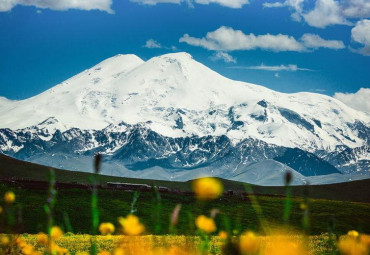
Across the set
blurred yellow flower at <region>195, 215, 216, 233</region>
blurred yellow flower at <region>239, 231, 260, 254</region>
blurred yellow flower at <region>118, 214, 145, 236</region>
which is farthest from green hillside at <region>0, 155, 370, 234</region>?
blurred yellow flower at <region>239, 231, 260, 254</region>

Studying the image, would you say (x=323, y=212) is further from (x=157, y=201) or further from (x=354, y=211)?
(x=157, y=201)

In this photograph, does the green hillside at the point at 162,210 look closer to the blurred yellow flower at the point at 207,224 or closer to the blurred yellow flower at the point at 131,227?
the blurred yellow flower at the point at 207,224

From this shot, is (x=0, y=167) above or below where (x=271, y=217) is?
above

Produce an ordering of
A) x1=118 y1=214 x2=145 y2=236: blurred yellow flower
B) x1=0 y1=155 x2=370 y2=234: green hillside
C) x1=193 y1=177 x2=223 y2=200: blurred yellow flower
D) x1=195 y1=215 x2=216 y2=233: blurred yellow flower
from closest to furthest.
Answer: x1=193 y1=177 x2=223 y2=200: blurred yellow flower
x1=118 y1=214 x2=145 y2=236: blurred yellow flower
x1=195 y1=215 x2=216 y2=233: blurred yellow flower
x1=0 y1=155 x2=370 y2=234: green hillside

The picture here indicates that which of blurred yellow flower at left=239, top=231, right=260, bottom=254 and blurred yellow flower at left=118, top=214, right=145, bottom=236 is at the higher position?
blurred yellow flower at left=118, top=214, right=145, bottom=236

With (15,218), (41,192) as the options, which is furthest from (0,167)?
(15,218)

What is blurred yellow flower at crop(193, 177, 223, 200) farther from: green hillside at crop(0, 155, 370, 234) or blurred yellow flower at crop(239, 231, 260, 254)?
green hillside at crop(0, 155, 370, 234)

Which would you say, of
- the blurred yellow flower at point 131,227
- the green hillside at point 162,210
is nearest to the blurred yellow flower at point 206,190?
the blurred yellow flower at point 131,227

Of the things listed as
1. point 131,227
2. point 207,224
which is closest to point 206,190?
point 131,227

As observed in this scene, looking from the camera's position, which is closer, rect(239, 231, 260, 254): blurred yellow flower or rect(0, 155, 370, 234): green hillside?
rect(239, 231, 260, 254): blurred yellow flower

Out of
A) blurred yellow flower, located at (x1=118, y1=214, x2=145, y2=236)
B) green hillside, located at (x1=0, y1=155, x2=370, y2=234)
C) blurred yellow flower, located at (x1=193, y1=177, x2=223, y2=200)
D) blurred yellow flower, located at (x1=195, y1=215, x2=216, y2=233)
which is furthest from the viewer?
green hillside, located at (x1=0, y1=155, x2=370, y2=234)

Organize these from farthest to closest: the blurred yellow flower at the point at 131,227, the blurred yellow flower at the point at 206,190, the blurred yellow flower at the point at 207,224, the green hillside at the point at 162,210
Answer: the green hillside at the point at 162,210 → the blurred yellow flower at the point at 207,224 → the blurred yellow flower at the point at 131,227 → the blurred yellow flower at the point at 206,190

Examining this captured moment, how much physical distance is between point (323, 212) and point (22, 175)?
79183 mm

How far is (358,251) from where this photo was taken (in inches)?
139
